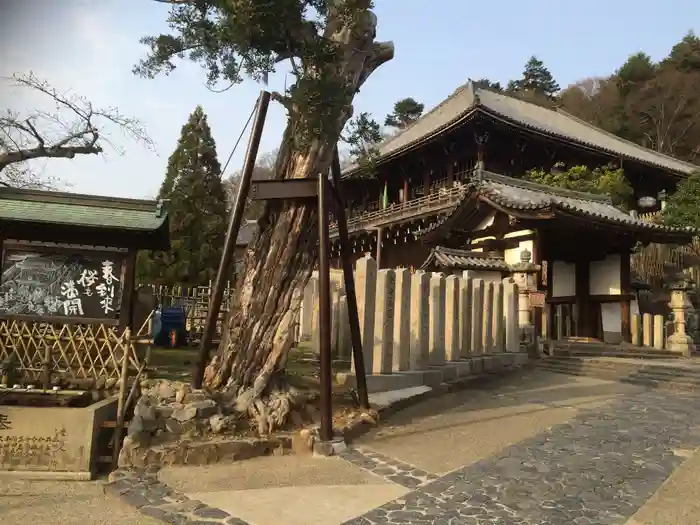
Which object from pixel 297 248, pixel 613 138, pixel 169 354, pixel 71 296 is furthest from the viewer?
pixel 613 138

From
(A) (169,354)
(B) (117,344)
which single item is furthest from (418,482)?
(A) (169,354)

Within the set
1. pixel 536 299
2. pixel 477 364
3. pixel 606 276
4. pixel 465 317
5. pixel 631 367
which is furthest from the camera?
Result: pixel 606 276

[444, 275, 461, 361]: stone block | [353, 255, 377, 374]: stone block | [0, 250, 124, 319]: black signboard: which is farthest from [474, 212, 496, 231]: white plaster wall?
[0, 250, 124, 319]: black signboard

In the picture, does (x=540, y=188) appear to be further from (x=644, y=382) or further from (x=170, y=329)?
(x=170, y=329)

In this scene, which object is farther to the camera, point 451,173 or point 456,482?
point 451,173

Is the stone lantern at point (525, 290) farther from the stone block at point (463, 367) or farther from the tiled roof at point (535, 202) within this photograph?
the stone block at point (463, 367)

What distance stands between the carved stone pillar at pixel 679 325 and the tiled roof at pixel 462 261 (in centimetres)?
450

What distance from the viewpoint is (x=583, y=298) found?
1529cm

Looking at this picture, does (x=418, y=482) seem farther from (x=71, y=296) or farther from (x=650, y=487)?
(x=71, y=296)

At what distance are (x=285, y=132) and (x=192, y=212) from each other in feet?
50.4

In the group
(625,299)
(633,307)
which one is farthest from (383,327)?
(633,307)

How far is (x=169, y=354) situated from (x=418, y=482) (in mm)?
7328

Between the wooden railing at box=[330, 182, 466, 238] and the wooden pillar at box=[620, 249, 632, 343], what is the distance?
5.29m

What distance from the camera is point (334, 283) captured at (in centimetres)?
1409
